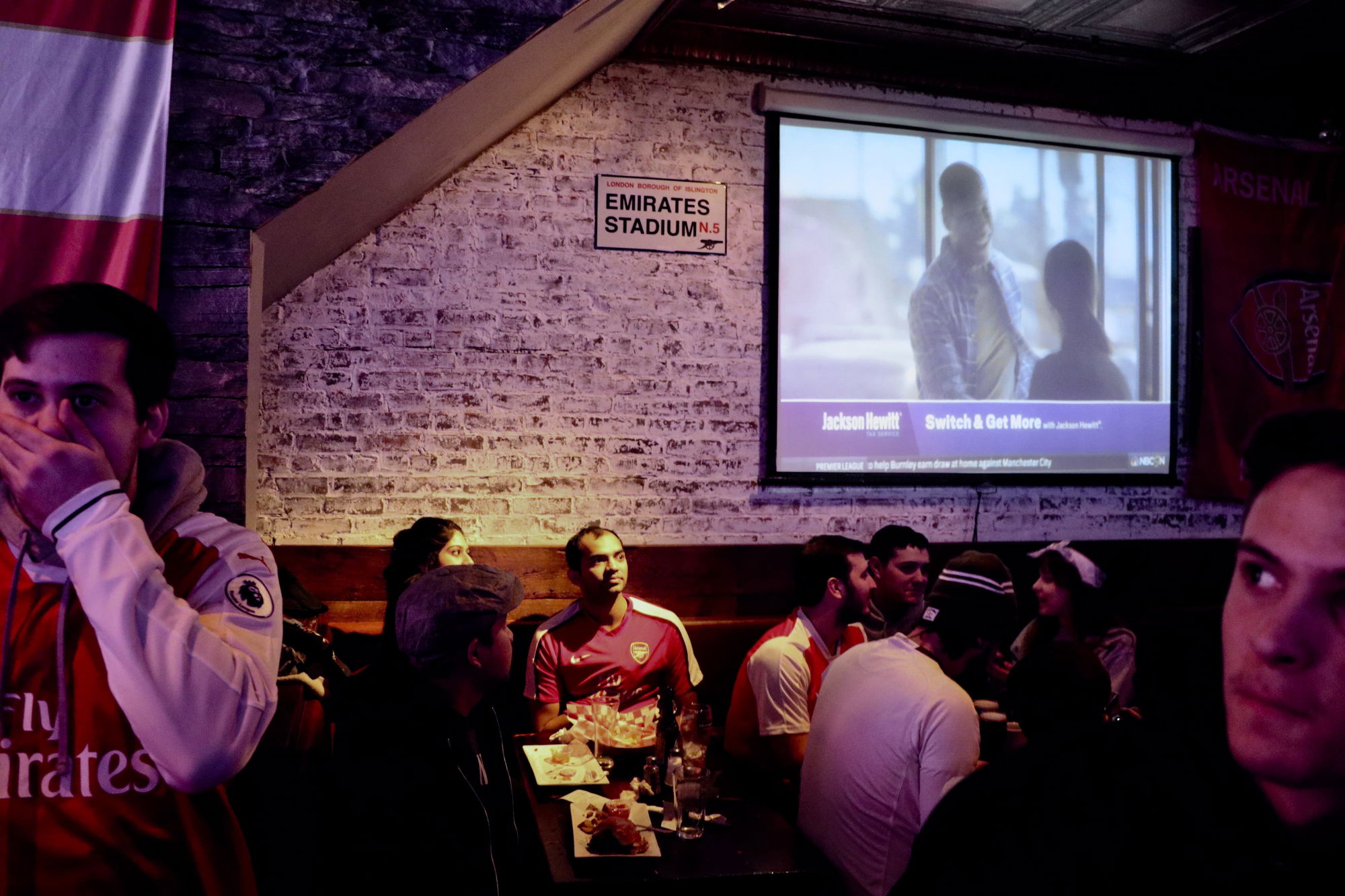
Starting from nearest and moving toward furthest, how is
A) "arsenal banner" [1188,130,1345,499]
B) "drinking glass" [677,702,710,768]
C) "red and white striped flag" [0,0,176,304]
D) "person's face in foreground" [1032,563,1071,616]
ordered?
"red and white striped flag" [0,0,176,304], "drinking glass" [677,702,710,768], "person's face in foreground" [1032,563,1071,616], "arsenal banner" [1188,130,1345,499]

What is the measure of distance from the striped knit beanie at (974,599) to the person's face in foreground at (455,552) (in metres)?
2.09

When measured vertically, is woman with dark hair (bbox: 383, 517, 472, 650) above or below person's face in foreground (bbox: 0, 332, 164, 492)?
below

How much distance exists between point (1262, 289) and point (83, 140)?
5867 millimetres

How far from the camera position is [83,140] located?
2.08 metres

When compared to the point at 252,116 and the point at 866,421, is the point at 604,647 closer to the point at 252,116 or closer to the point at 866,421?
the point at 866,421

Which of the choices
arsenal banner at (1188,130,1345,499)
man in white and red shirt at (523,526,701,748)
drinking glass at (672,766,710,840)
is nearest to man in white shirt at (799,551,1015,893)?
drinking glass at (672,766,710,840)

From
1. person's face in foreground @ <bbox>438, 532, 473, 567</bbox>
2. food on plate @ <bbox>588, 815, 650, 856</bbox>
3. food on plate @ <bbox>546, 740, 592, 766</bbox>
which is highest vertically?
person's face in foreground @ <bbox>438, 532, 473, 567</bbox>

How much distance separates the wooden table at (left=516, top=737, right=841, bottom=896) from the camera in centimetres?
214

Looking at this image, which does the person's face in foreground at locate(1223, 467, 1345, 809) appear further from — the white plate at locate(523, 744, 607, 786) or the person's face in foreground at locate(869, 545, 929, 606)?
the person's face in foreground at locate(869, 545, 929, 606)

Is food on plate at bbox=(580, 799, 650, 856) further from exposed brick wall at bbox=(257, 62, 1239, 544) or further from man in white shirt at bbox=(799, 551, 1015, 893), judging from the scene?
Result: exposed brick wall at bbox=(257, 62, 1239, 544)

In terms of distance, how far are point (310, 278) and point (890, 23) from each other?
3113mm

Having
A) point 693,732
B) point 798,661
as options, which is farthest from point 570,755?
point 798,661

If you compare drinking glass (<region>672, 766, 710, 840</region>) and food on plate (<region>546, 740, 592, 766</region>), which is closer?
drinking glass (<region>672, 766, 710, 840</region>)

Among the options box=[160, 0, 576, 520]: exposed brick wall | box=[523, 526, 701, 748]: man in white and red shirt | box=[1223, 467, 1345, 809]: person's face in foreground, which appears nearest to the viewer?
box=[1223, 467, 1345, 809]: person's face in foreground
